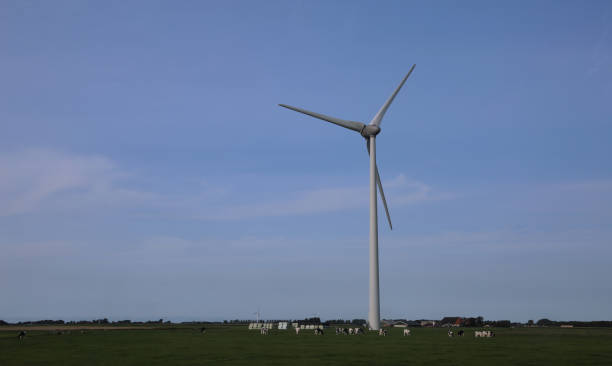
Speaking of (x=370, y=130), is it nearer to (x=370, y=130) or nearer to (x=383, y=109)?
(x=370, y=130)

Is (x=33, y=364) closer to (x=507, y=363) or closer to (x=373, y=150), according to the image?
(x=507, y=363)

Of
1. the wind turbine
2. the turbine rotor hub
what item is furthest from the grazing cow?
the turbine rotor hub

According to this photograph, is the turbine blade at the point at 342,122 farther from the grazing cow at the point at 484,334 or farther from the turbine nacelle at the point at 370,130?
the grazing cow at the point at 484,334

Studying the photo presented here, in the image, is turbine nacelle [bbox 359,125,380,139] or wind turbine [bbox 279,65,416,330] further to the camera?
turbine nacelle [bbox 359,125,380,139]

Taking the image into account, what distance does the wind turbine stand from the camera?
85812mm

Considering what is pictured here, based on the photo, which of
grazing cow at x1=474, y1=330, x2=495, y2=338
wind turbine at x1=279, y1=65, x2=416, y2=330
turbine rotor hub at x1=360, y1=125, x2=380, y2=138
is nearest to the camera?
grazing cow at x1=474, y1=330, x2=495, y2=338

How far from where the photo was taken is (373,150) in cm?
9469

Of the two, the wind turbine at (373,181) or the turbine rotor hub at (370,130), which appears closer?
the wind turbine at (373,181)

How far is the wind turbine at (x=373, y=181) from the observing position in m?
85.8

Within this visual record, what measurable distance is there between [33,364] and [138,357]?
24.5 feet

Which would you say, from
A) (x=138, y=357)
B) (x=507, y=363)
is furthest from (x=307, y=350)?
(x=507, y=363)

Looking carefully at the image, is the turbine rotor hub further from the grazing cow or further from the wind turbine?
the grazing cow

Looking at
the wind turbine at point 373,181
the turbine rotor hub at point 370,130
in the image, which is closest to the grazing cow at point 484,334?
the wind turbine at point 373,181

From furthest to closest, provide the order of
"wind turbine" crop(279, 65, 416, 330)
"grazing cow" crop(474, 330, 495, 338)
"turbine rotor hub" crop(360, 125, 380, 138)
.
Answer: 1. "turbine rotor hub" crop(360, 125, 380, 138)
2. "wind turbine" crop(279, 65, 416, 330)
3. "grazing cow" crop(474, 330, 495, 338)
